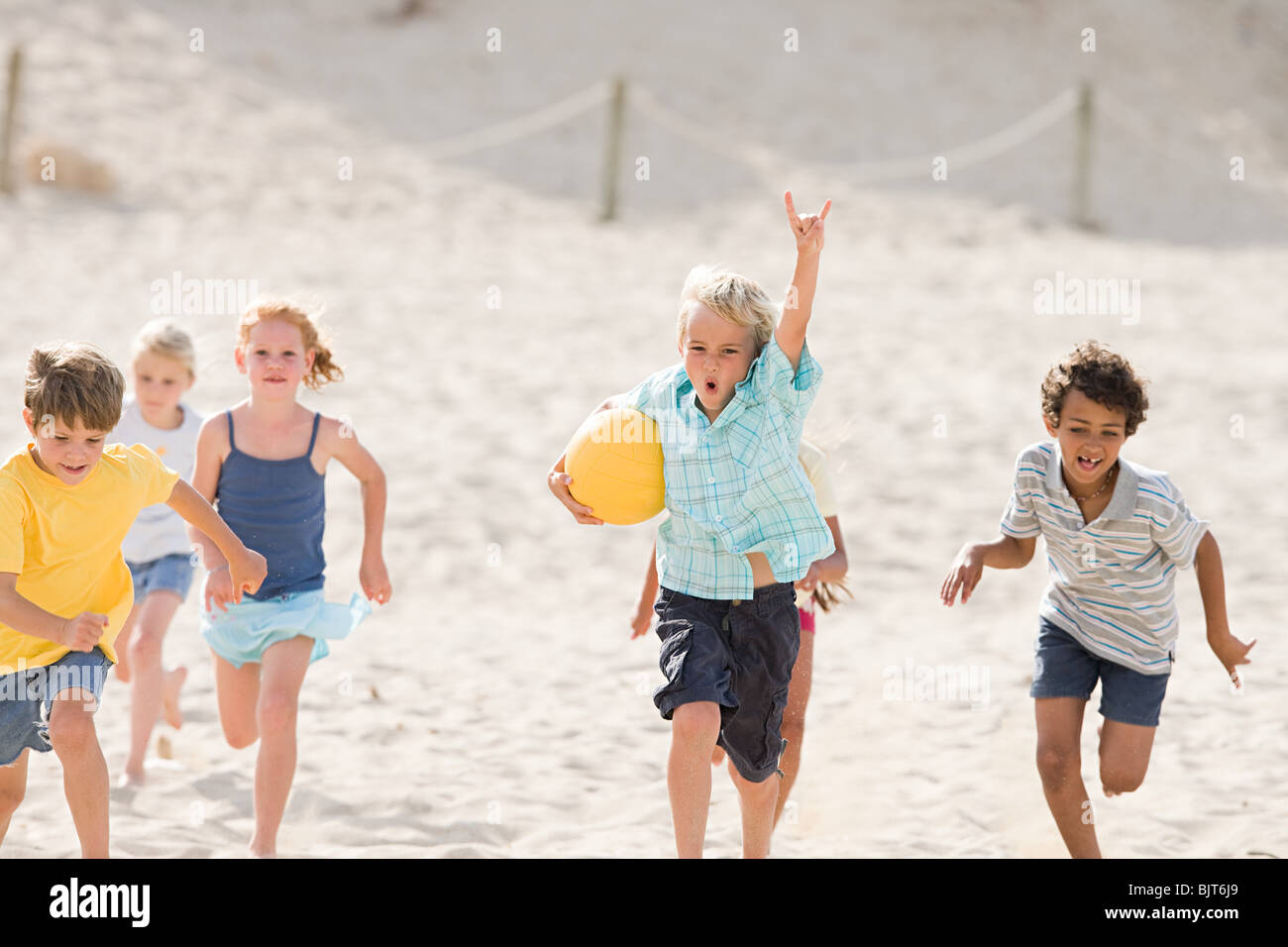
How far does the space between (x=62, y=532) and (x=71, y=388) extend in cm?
36

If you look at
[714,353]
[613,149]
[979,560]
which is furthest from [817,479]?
[613,149]

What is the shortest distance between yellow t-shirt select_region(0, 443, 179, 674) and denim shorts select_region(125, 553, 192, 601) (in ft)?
4.17

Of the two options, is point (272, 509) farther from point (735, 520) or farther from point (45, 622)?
point (735, 520)

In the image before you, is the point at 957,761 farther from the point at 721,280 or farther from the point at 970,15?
the point at 970,15

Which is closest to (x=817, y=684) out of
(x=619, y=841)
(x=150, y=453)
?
(x=619, y=841)

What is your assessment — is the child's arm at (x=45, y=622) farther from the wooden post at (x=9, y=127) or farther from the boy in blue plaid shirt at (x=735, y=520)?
the wooden post at (x=9, y=127)

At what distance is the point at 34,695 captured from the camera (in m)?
3.32

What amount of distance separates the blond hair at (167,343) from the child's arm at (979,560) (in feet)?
8.80

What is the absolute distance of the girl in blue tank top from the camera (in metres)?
4.04

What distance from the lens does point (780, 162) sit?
16266 millimetres

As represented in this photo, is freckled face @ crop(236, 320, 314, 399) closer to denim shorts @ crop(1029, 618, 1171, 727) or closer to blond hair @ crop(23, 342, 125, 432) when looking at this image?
blond hair @ crop(23, 342, 125, 432)

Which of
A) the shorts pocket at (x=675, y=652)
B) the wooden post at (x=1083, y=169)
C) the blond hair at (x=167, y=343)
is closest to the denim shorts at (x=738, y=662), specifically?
the shorts pocket at (x=675, y=652)

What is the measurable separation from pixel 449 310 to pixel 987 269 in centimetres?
492

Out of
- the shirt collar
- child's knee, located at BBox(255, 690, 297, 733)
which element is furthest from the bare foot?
the shirt collar
